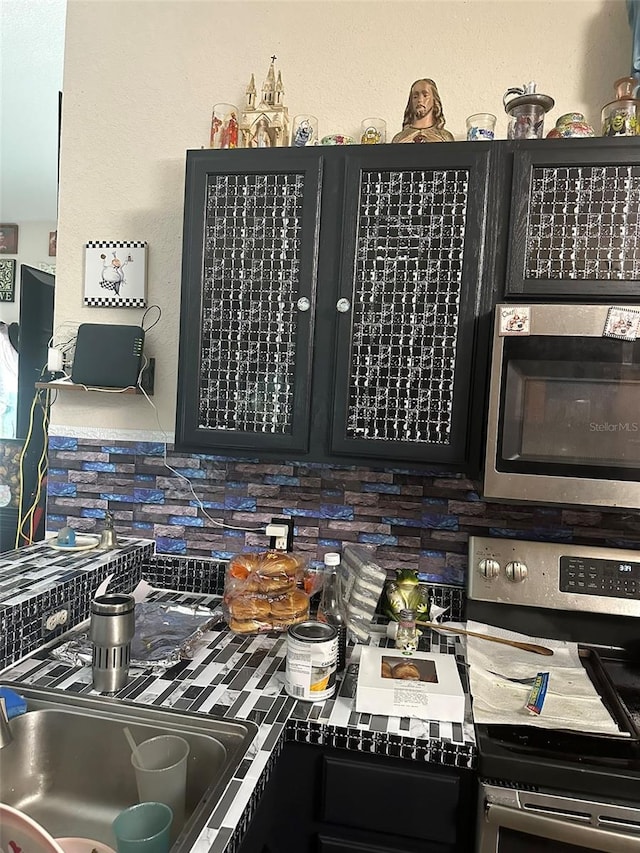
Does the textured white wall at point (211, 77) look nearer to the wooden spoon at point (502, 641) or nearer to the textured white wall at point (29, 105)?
the textured white wall at point (29, 105)

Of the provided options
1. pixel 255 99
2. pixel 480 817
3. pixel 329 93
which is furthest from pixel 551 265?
pixel 480 817

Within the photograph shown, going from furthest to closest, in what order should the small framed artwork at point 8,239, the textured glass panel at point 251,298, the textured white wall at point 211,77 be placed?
the small framed artwork at point 8,239 < the textured white wall at point 211,77 < the textured glass panel at point 251,298

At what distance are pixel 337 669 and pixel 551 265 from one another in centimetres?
104

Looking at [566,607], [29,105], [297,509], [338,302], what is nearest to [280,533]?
[297,509]

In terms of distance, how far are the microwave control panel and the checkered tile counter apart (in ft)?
3.95

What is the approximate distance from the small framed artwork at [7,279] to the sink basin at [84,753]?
277 centimetres

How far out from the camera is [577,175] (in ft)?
4.61

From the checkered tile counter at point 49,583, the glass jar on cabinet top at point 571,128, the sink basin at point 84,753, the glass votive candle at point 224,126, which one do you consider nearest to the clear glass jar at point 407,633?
the sink basin at point 84,753

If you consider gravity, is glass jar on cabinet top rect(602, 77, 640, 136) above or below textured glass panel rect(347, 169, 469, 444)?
above

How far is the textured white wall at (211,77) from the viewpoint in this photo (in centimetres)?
172

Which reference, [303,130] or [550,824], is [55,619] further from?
[303,130]

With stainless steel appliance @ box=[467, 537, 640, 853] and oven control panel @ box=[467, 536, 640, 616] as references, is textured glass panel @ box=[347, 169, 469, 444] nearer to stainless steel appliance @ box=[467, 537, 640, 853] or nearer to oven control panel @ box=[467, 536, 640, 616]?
oven control panel @ box=[467, 536, 640, 616]

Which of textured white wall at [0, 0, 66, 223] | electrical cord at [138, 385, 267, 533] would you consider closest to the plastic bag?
electrical cord at [138, 385, 267, 533]

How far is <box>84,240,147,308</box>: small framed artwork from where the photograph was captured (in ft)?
6.31
